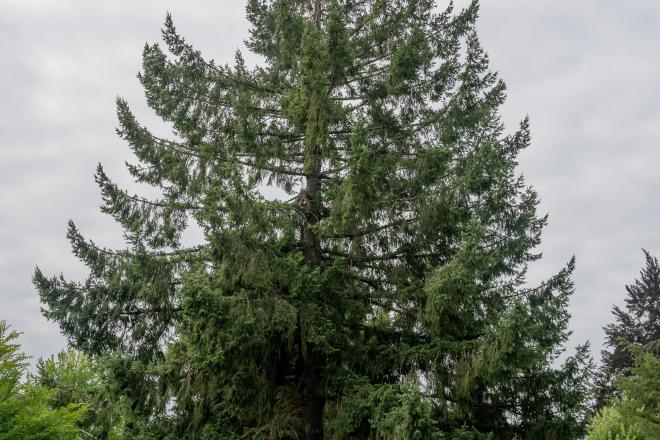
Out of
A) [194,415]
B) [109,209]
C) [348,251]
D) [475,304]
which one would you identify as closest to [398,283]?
[348,251]

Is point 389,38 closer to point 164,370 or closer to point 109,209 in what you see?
point 109,209

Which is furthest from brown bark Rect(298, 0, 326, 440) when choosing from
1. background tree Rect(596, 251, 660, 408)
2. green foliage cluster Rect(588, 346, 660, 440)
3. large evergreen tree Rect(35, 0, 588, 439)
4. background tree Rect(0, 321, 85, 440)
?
background tree Rect(596, 251, 660, 408)

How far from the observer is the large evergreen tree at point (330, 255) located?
27.5 ft

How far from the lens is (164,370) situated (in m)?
8.64

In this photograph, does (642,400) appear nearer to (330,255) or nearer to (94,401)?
(330,255)

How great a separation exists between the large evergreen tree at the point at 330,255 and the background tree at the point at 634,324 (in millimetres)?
17614

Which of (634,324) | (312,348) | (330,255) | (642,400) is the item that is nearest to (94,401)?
(312,348)

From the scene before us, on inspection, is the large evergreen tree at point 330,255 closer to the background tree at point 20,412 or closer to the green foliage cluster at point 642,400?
the background tree at point 20,412

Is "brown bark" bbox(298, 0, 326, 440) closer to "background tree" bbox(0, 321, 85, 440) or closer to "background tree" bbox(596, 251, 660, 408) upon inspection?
"background tree" bbox(0, 321, 85, 440)

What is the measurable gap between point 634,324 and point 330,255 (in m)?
22.4

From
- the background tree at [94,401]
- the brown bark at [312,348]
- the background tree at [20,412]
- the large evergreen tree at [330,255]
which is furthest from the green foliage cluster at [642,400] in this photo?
the background tree at [20,412]

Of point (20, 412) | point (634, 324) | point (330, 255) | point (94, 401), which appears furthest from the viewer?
point (634, 324)

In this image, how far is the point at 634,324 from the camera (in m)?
27.8

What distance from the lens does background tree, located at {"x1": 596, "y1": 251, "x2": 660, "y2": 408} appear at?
2702 cm
